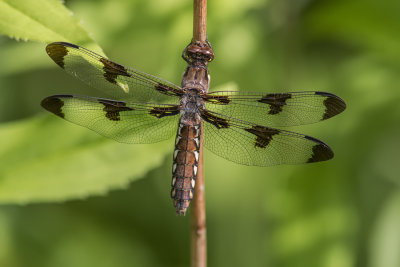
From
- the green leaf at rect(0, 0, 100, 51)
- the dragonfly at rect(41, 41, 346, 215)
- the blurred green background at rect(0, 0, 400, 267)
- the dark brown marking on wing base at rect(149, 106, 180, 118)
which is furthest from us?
the blurred green background at rect(0, 0, 400, 267)

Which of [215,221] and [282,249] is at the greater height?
[215,221]

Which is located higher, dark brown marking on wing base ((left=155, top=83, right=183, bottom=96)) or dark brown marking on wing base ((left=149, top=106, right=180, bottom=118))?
dark brown marking on wing base ((left=155, top=83, right=183, bottom=96))

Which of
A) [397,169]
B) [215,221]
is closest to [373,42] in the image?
[397,169]

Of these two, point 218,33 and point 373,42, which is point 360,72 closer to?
point 373,42

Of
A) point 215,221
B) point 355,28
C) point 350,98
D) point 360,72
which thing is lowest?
point 215,221

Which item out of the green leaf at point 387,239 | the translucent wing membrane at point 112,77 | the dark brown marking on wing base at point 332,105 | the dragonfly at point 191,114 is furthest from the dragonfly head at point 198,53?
the green leaf at point 387,239

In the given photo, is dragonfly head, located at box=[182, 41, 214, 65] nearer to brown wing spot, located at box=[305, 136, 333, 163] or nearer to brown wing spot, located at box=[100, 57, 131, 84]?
brown wing spot, located at box=[100, 57, 131, 84]

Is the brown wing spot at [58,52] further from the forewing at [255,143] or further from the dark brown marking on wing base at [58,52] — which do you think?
the forewing at [255,143]

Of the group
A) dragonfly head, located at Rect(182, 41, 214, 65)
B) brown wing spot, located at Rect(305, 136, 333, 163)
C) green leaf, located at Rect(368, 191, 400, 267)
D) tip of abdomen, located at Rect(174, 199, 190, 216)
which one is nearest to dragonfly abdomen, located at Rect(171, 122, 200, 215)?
tip of abdomen, located at Rect(174, 199, 190, 216)
